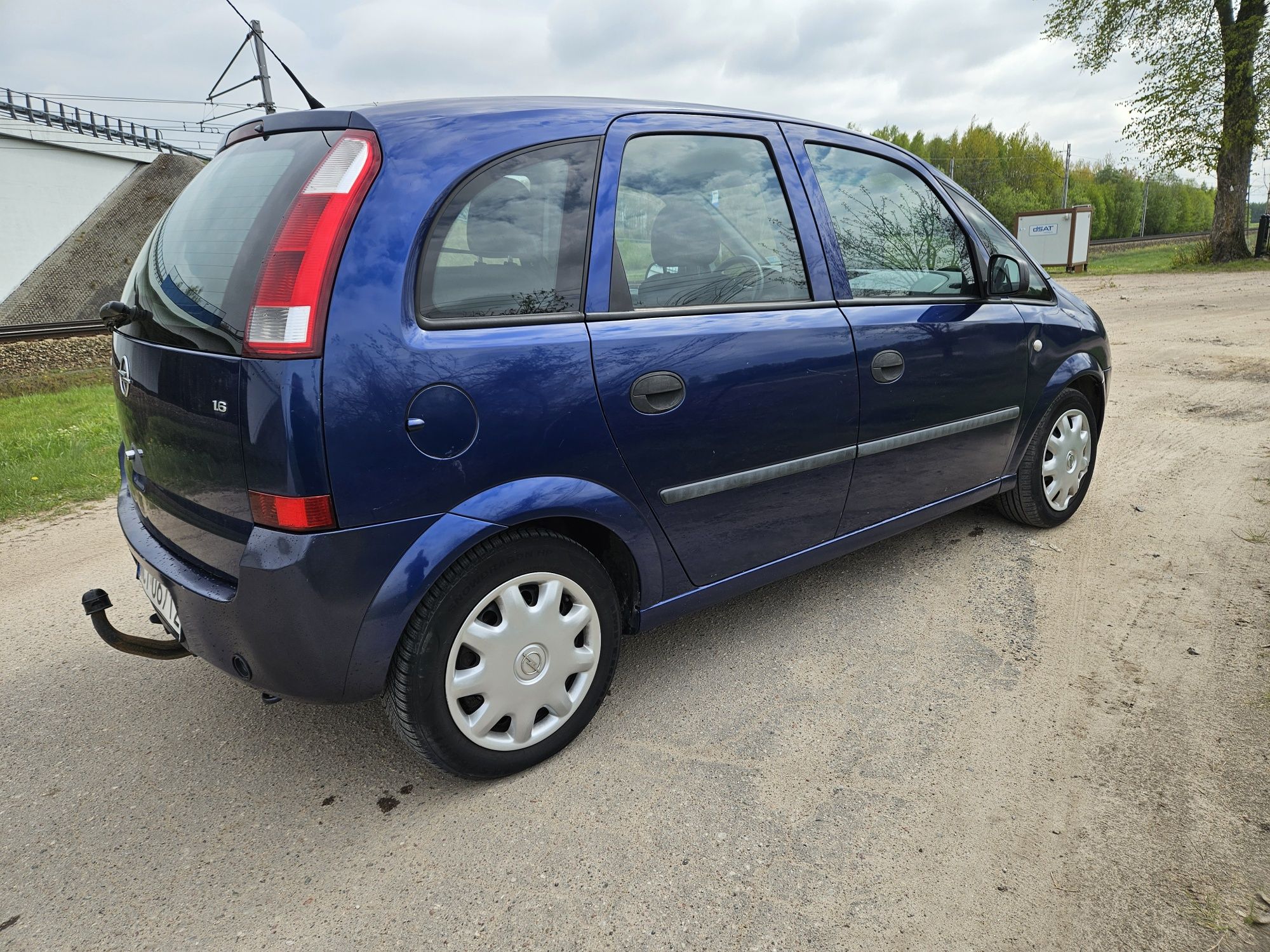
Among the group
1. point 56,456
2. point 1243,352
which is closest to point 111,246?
point 56,456

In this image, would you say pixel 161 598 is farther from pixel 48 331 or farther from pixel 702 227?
pixel 48 331

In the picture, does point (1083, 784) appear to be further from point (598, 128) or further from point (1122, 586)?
point (598, 128)

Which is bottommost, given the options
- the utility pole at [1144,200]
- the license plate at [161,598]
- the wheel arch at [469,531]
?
the license plate at [161,598]

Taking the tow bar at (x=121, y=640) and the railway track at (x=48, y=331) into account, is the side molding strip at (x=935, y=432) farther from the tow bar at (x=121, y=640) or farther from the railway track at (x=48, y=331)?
the railway track at (x=48, y=331)

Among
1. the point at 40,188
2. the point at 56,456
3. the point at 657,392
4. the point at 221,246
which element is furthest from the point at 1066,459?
the point at 40,188

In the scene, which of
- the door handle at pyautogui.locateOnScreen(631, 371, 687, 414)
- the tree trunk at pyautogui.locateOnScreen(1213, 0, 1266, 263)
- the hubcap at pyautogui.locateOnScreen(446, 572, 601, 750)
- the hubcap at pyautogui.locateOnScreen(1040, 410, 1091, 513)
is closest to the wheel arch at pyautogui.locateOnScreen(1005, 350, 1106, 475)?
the hubcap at pyautogui.locateOnScreen(1040, 410, 1091, 513)

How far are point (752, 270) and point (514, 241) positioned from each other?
0.88 m

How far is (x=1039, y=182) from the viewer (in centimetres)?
8044

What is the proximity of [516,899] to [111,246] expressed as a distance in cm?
4684

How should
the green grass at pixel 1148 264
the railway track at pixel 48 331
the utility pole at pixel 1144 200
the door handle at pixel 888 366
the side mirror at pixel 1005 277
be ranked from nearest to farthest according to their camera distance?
1. the door handle at pixel 888 366
2. the side mirror at pixel 1005 277
3. the railway track at pixel 48 331
4. the green grass at pixel 1148 264
5. the utility pole at pixel 1144 200

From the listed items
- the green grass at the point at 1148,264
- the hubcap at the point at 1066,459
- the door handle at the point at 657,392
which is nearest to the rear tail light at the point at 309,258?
the door handle at the point at 657,392

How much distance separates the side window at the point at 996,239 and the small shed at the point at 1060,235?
26470 millimetres

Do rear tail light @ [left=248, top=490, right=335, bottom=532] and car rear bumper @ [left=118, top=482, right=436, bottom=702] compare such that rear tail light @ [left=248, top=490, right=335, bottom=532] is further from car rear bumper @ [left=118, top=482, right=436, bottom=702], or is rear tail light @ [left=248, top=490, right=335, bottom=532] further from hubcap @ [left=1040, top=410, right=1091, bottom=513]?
hubcap @ [left=1040, top=410, right=1091, bottom=513]

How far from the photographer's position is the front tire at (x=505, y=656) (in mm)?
2100
